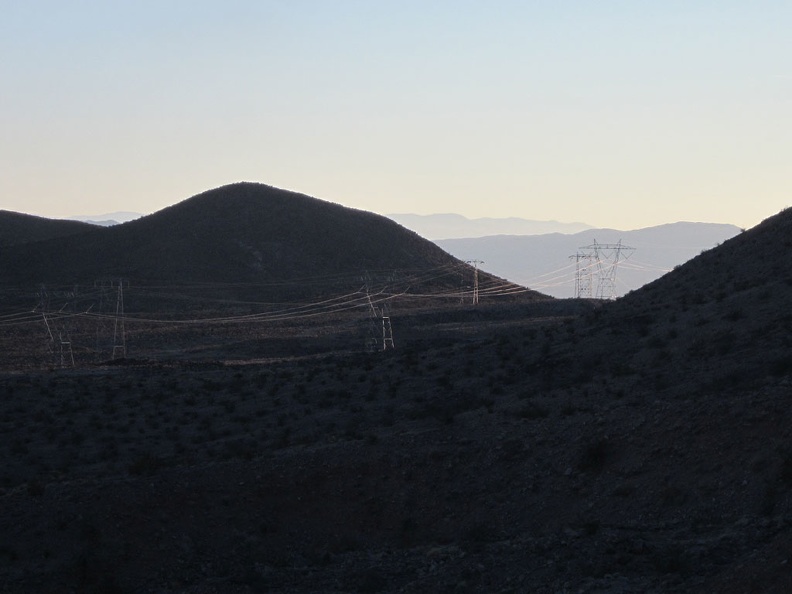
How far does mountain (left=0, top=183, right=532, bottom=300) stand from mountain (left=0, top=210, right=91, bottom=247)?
12.9 meters

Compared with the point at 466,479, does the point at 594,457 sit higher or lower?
higher

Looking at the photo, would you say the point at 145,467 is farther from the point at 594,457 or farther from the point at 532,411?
the point at 594,457

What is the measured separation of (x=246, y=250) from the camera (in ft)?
365

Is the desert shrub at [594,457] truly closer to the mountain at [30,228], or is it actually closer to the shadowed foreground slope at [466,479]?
the shadowed foreground slope at [466,479]

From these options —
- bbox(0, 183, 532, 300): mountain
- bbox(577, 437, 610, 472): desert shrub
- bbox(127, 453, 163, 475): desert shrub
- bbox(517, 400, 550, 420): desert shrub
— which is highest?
bbox(0, 183, 532, 300): mountain

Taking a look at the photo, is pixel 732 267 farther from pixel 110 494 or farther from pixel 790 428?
pixel 110 494

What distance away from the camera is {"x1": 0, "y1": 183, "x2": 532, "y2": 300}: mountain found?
103 metres

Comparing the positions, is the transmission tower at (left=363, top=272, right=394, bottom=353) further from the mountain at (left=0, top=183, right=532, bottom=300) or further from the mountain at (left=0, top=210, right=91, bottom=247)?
the mountain at (left=0, top=210, right=91, bottom=247)

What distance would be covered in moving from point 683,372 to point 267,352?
136 ft

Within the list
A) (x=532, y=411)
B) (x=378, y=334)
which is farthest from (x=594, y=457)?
(x=378, y=334)

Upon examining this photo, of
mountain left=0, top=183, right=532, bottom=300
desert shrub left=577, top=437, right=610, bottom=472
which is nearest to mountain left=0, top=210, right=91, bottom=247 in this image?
mountain left=0, top=183, right=532, bottom=300

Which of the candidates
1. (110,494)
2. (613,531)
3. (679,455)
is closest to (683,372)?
(679,455)

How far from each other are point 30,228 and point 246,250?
3661 centimetres

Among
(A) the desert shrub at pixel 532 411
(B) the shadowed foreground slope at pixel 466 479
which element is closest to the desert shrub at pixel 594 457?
(B) the shadowed foreground slope at pixel 466 479
